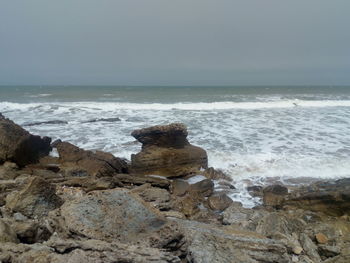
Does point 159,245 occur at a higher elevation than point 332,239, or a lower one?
higher

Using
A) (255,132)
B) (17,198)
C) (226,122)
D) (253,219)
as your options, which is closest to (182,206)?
(253,219)

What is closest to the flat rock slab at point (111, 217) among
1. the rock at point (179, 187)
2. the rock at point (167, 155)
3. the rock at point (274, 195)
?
the rock at point (179, 187)

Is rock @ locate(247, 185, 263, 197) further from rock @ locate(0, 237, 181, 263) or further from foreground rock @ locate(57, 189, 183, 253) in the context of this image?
rock @ locate(0, 237, 181, 263)

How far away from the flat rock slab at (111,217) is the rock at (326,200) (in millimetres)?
4165

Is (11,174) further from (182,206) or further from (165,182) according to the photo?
(182,206)

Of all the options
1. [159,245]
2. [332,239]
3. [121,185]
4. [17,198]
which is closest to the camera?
[159,245]

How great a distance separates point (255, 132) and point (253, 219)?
801 centimetres

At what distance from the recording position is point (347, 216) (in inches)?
222

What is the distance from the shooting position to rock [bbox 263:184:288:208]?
21.2 ft

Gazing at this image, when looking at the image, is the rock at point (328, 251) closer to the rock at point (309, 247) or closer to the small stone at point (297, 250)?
the rock at point (309, 247)

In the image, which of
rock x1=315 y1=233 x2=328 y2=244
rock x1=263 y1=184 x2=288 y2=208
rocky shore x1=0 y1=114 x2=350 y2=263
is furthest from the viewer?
rock x1=263 y1=184 x2=288 y2=208

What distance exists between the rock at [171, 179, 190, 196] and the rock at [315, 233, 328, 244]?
2.96m

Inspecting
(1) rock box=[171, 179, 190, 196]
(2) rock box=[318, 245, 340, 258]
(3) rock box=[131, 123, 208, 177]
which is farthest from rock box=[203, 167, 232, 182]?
(2) rock box=[318, 245, 340, 258]

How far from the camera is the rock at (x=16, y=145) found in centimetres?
765
